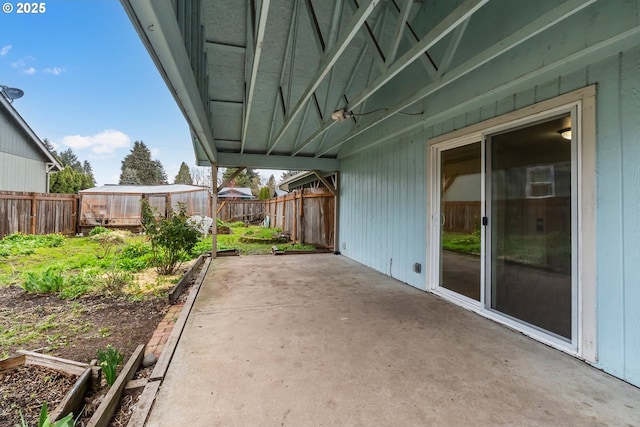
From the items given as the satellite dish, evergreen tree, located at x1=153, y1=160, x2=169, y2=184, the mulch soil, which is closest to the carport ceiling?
the mulch soil

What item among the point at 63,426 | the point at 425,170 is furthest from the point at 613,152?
the point at 63,426

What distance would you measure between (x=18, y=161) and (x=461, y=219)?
14.8 m

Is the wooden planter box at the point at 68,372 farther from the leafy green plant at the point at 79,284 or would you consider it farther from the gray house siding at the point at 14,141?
the gray house siding at the point at 14,141

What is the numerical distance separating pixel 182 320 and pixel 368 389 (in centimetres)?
208

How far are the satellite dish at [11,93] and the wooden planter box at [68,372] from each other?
12877 millimetres

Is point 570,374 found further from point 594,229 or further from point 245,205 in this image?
point 245,205

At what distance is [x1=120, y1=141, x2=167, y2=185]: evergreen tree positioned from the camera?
2947cm

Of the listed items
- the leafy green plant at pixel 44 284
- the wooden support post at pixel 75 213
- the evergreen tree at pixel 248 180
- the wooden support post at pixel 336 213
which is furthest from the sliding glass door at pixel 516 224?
the evergreen tree at pixel 248 180

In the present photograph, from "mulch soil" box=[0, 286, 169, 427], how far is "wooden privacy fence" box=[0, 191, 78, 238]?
6320 millimetres

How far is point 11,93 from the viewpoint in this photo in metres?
9.74

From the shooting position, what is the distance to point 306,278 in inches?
188

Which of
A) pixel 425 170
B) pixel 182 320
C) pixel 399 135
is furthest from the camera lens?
pixel 399 135

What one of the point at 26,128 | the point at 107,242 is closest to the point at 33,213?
the point at 26,128

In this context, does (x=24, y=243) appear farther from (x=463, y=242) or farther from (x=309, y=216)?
(x=463, y=242)
